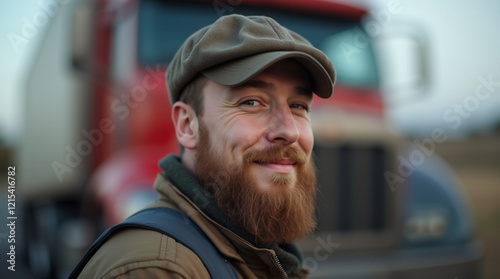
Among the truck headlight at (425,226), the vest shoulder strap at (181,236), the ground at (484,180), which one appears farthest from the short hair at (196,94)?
the ground at (484,180)

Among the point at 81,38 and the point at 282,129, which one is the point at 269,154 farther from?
the point at 81,38

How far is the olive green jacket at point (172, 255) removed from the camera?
1091mm

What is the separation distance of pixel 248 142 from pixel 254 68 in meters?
0.24

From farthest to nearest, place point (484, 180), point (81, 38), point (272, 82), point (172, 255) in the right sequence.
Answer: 1. point (484, 180)
2. point (81, 38)
3. point (272, 82)
4. point (172, 255)

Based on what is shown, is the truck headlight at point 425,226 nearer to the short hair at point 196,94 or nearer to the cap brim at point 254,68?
the cap brim at point 254,68

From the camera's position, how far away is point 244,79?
4.35 feet

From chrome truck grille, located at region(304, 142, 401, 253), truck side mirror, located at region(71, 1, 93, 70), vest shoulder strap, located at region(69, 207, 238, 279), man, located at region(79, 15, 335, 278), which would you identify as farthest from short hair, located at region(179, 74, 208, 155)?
truck side mirror, located at region(71, 1, 93, 70)

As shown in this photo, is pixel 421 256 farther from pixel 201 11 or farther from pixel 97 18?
pixel 97 18

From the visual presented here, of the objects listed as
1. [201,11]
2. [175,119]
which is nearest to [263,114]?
[175,119]

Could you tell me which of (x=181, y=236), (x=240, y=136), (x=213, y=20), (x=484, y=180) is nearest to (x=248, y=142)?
(x=240, y=136)

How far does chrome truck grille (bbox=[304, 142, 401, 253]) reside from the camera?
3799mm

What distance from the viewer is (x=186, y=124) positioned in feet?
5.17

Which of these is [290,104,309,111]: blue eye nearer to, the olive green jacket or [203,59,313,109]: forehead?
[203,59,313,109]: forehead

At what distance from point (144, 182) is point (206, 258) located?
209 centimetres
